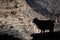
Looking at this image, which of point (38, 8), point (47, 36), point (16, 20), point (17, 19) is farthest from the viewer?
point (38, 8)

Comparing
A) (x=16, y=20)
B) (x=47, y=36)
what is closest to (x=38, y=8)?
(x=16, y=20)

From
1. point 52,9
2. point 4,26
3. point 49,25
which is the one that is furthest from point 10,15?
point 49,25

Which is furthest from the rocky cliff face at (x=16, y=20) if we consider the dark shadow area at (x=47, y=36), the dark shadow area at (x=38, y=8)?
the dark shadow area at (x=47, y=36)

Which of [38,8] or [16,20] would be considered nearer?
[16,20]

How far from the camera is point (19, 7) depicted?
16.2m

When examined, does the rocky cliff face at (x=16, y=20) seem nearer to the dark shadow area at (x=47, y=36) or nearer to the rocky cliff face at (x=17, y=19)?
the rocky cliff face at (x=17, y=19)

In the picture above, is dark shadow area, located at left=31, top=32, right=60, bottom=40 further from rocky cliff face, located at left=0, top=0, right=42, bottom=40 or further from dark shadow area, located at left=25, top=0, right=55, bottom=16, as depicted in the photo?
dark shadow area, located at left=25, top=0, right=55, bottom=16

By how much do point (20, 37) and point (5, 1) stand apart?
7304 mm

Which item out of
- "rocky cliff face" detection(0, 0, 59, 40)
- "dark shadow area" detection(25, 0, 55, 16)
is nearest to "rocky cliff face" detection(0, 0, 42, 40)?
"rocky cliff face" detection(0, 0, 59, 40)

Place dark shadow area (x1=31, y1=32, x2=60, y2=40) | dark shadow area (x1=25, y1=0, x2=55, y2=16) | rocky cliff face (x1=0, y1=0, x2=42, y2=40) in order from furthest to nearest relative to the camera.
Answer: dark shadow area (x1=25, y1=0, x2=55, y2=16) < rocky cliff face (x1=0, y1=0, x2=42, y2=40) < dark shadow area (x1=31, y1=32, x2=60, y2=40)

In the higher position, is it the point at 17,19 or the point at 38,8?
the point at 38,8

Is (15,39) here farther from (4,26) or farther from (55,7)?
(55,7)

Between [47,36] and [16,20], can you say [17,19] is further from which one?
[47,36]

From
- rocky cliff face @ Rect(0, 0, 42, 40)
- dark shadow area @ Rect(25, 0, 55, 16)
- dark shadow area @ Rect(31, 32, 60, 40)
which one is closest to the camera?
dark shadow area @ Rect(31, 32, 60, 40)
